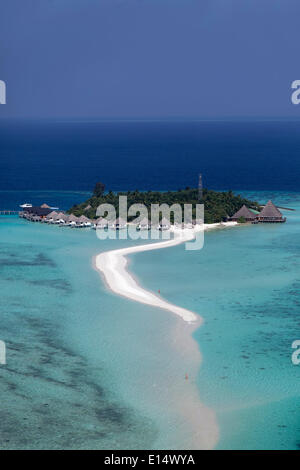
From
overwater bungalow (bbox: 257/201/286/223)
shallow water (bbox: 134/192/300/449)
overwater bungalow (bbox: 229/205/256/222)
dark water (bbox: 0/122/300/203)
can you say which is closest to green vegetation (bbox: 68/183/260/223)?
overwater bungalow (bbox: 229/205/256/222)

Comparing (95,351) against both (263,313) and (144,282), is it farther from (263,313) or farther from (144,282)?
(144,282)

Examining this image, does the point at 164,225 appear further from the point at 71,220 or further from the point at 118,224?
the point at 71,220

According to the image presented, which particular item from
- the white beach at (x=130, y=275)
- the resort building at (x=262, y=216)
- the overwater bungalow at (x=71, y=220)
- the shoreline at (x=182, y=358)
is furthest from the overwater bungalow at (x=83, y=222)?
the resort building at (x=262, y=216)

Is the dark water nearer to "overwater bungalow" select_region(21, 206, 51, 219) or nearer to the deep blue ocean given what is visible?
"overwater bungalow" select_region(21, 206, 51, 219)

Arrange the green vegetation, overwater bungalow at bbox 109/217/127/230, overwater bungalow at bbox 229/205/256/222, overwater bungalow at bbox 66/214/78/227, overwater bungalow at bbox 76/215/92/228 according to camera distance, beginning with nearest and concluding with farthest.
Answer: overwater bungalow at bbox 109/217/127/230 < overwater bungalow at bbox 76/215/92/228 < overwater bungalow at bbox 66/214/78/227 < overwater bungalow at bbox 229/205/256/222 < the green vegetation

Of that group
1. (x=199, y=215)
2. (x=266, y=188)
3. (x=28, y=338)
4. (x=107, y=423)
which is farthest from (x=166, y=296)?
(x=266, y=188)
